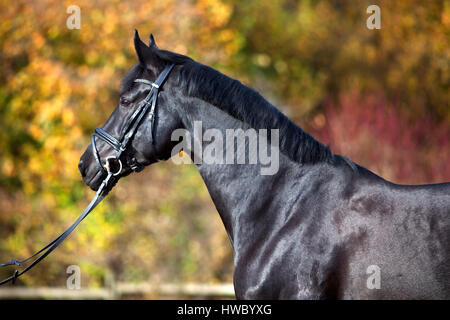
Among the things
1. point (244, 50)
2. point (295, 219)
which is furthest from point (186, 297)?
point (244, 50)

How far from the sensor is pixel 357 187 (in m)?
2.92

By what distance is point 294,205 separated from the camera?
2.97 m

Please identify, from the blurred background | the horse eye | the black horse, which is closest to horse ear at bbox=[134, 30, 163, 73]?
the black horse

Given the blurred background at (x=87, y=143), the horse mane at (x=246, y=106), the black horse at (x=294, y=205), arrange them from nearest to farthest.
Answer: the black horse at (x=294, y=205) < the horse mane at (x=246, y=106) < the blurred background at (x=87, y=143)

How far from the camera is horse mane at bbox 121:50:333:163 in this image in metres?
3.04

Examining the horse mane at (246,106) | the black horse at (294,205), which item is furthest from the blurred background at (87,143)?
the horse mane at (246,106)

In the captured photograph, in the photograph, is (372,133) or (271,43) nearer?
(372,133)

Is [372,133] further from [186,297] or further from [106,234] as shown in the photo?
[106,234]

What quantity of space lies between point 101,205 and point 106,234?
522 millimetres

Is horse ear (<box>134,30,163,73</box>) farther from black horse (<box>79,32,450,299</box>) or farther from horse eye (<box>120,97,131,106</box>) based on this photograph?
horse eye (<box>120,97,131,106</box>)

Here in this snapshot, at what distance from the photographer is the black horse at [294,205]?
2684 millimetres

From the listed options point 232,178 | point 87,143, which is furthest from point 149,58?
point 87,143

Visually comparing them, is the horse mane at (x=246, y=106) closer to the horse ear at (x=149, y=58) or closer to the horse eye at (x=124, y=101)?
the horse ear at (x=149, y=58)

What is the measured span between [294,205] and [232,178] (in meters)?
0.46
